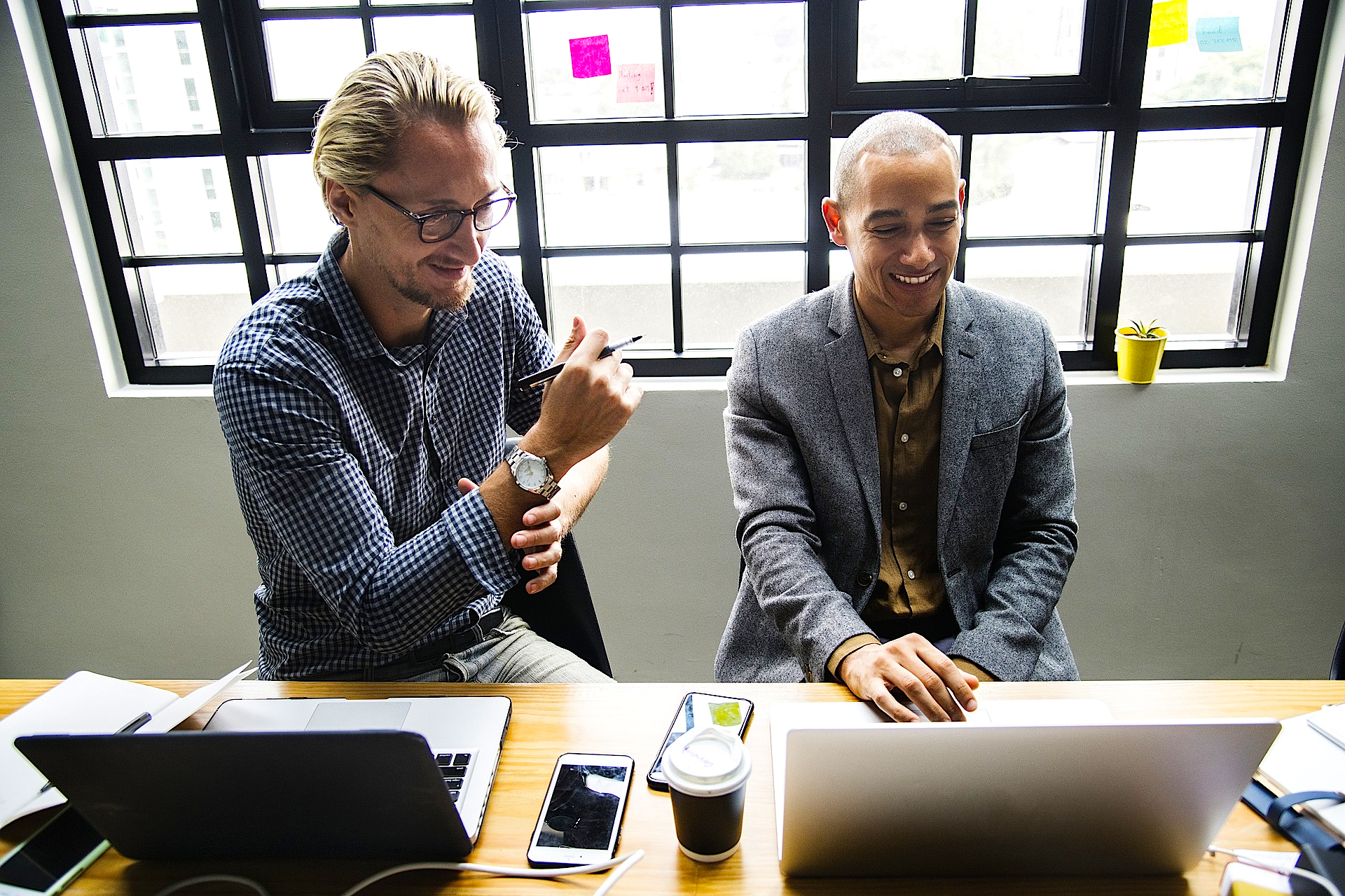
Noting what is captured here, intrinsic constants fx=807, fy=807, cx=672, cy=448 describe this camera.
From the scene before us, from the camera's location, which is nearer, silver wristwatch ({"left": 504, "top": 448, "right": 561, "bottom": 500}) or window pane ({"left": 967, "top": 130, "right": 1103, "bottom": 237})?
silver wristwatch ({"left": 504, "top": 448, "right": 561, "bottom": 500})

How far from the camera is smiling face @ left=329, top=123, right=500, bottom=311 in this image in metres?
1.21

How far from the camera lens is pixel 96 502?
90.1 inches

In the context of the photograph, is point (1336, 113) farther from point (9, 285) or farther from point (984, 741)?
point (9, 285)

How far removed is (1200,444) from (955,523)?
1102 millimetres

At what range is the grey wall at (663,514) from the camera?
2.05 meters

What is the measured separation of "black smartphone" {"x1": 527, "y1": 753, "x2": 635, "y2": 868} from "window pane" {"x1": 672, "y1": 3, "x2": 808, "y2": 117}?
1.69m

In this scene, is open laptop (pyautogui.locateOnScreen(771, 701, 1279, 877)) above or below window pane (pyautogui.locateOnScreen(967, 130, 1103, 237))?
below

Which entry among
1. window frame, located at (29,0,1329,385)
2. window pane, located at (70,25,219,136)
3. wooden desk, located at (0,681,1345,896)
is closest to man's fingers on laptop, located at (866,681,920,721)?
wooden desk, located at (0,681,1345,896)

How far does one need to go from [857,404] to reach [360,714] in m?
0.91

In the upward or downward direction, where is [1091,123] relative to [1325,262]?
upward

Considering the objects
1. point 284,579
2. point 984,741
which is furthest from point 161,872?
point 984,741

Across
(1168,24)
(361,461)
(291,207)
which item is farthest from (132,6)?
(1168,24)

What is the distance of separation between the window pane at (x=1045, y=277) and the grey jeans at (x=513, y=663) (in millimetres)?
1490

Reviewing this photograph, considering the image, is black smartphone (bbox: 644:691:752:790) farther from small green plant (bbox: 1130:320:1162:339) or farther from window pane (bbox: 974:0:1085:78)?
window pane (bbox: 974:0:1085:78)
